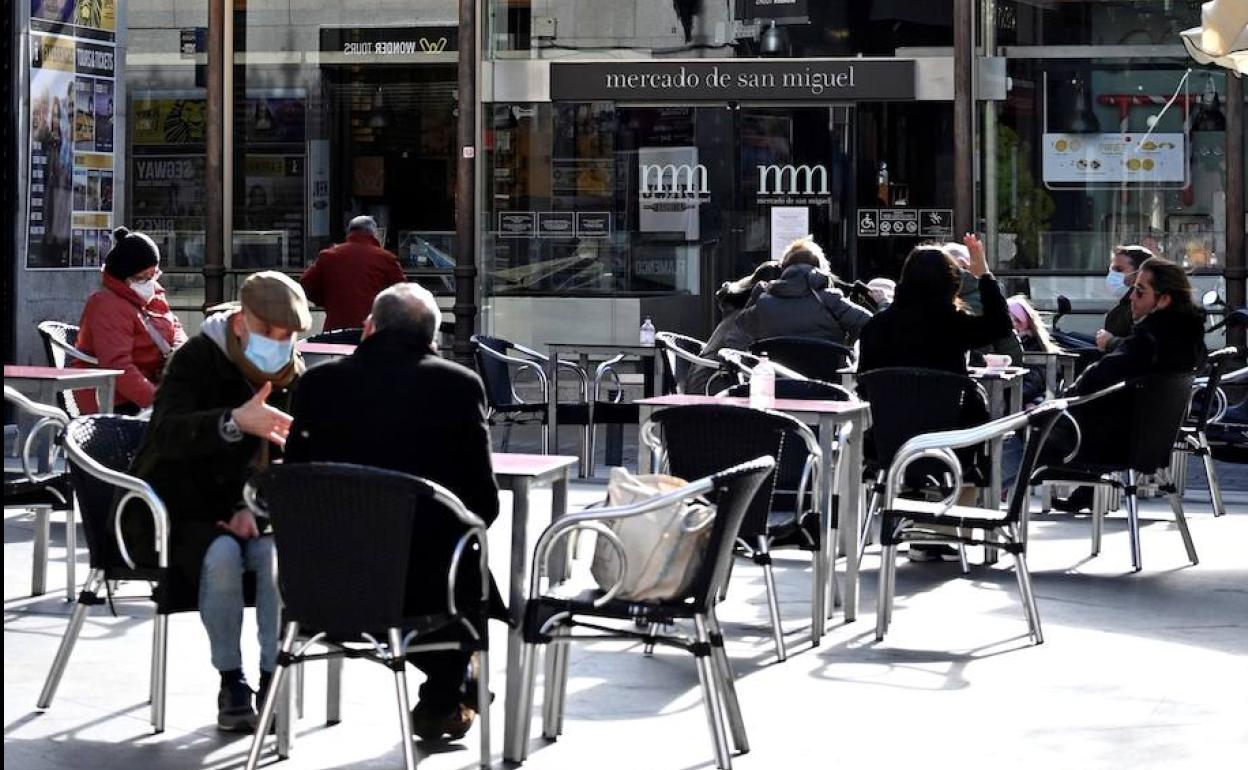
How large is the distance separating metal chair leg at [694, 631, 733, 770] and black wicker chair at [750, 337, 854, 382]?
5337mm

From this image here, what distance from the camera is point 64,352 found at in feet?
32.0

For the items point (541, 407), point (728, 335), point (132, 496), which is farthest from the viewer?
point (541, 407)

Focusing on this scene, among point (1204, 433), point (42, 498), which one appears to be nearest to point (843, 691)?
point (42, 498)

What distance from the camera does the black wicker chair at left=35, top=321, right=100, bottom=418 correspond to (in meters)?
9.30

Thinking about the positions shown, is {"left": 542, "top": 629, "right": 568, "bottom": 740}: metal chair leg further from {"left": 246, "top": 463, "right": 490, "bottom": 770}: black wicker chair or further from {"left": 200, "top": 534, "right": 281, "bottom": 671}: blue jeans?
{"left": 200, "top": 534, "right": 281, "bottom": 671}: blue jeans

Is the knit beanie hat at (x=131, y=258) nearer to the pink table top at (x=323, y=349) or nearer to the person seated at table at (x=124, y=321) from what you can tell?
the person seated at table at (x=124, y=321)

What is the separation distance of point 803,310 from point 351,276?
11.9ft

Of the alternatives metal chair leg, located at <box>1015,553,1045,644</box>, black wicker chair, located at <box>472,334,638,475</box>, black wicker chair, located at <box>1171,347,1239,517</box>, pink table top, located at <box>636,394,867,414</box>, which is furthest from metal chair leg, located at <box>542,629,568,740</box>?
black wicker chair, located at <box>472,334,638,475</box>

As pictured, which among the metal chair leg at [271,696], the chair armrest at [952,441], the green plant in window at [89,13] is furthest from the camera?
the green plant in window at [89,13]

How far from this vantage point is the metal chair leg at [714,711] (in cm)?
521

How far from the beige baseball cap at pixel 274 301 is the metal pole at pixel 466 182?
10.3m

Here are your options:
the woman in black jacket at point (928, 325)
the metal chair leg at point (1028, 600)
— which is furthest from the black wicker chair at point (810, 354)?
the metal chair leg at point (1028, 600)

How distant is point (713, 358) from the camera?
36.5 ft

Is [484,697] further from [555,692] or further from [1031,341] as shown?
[1031,341]
